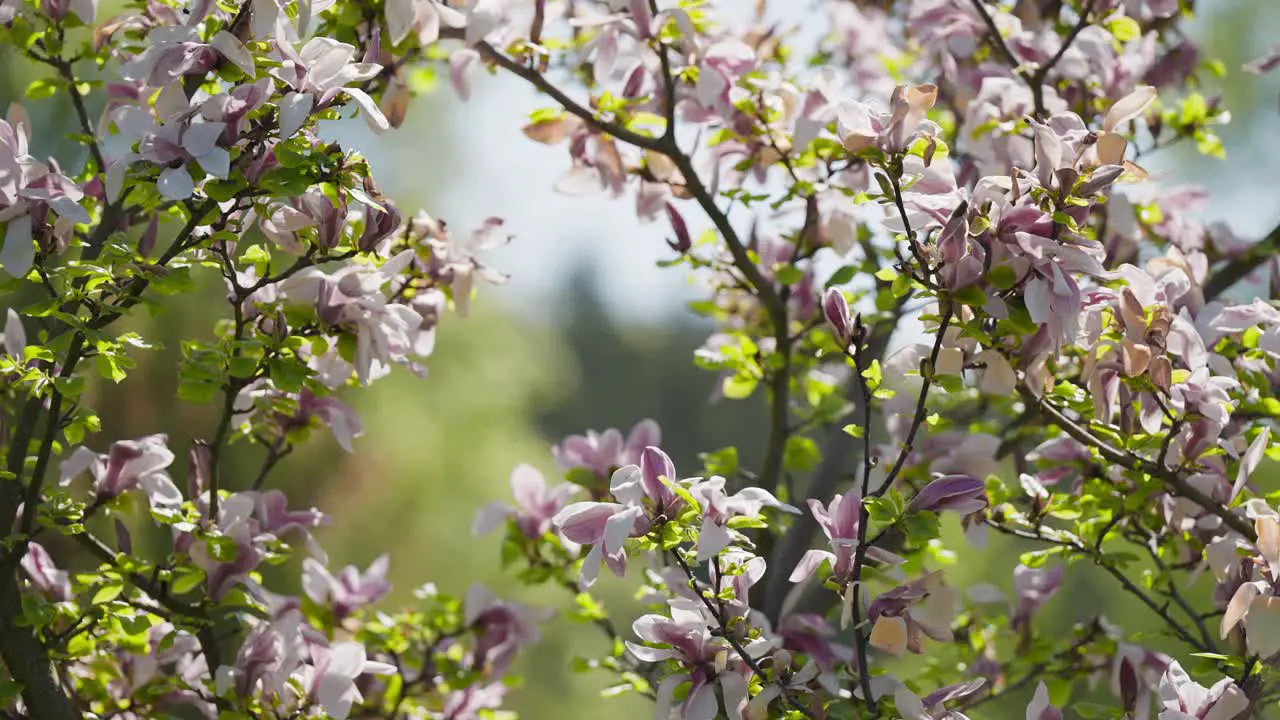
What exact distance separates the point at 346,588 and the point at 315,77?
46.3 inches

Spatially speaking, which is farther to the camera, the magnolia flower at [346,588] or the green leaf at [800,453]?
the green leaf at [800,453]

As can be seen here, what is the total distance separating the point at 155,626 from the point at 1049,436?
1.79m

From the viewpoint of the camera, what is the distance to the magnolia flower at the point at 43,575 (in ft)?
6.33

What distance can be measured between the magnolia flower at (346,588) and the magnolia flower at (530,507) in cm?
23

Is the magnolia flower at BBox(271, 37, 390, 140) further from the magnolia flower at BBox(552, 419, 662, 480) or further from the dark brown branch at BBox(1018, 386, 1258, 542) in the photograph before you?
the dark brown branch at BBox(1018, 386, 1258, 542)

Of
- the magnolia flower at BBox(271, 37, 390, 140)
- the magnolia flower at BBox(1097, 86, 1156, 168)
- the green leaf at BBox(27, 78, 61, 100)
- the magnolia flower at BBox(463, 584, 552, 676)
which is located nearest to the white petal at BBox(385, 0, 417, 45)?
the magnolia flower at BBox(271, 37, 390, 140)

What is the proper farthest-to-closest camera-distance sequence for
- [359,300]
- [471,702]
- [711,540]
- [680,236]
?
[471,702], [680,236], [359,300], [711,540]

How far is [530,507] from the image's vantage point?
231 centimetres

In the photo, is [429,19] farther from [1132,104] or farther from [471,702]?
[471,702]

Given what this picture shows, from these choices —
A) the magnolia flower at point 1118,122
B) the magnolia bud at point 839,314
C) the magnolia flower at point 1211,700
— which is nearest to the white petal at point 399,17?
the magnolia bud at point 839,314

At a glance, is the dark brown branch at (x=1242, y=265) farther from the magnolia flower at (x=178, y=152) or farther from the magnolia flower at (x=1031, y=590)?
the magnolia flower at (x=178, y=152)

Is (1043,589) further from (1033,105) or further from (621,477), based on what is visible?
(621,477)

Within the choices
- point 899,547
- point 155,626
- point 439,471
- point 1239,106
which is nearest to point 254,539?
point 155,626

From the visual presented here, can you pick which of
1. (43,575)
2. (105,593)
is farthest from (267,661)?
(43,575)
